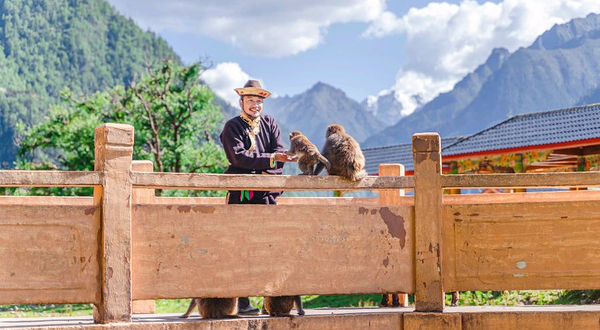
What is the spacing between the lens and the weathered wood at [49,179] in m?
5.33

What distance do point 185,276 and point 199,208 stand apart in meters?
0.54

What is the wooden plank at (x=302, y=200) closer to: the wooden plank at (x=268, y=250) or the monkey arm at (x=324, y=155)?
the monkey arm at (x=324, y=155)

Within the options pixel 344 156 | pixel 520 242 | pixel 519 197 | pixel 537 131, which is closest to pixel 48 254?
pixel 344 156

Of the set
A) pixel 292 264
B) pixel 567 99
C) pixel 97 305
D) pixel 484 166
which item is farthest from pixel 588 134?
pixel 567 99

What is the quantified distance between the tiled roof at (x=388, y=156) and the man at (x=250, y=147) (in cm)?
1785

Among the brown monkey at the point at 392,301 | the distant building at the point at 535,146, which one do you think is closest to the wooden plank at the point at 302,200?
the brown monkey at the point at 392,301

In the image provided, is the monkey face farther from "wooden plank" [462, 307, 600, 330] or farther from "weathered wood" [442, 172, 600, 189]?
"wooden plank" [462, 307, 600, 330]

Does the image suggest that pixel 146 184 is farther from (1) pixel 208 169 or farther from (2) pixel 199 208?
(1) pixel 208 169

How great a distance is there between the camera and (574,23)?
18750cm

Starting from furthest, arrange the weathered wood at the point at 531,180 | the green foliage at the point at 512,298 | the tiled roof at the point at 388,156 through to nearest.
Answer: the tiled roof at the point at 388,156 → the green foliage at the point at 512,298 → the weathered wood at the point at 531,180

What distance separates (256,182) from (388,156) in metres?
20.4

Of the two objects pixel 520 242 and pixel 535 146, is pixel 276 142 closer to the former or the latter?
pixel 520 242

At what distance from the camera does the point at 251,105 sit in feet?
20.7

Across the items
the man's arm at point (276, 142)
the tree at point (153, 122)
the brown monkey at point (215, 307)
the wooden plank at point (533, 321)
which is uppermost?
the tree at point (153, 122)
